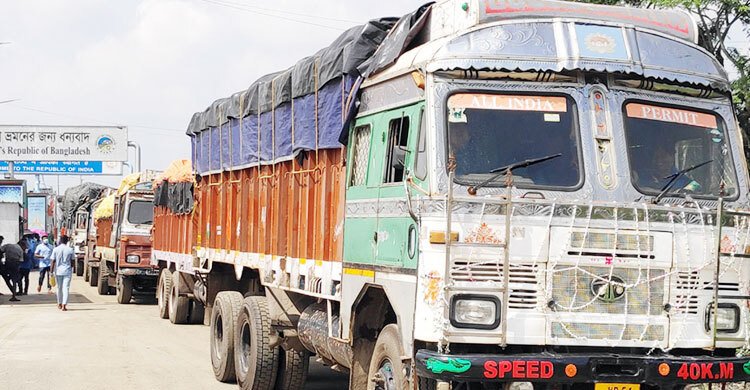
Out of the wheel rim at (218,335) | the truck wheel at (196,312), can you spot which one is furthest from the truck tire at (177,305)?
the wheel rim at (218,335)

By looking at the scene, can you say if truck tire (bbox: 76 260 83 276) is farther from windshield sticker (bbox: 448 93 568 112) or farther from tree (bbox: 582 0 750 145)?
windshield sticker (bbox: 448 93 568 112)

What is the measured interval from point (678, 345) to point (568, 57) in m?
2.03

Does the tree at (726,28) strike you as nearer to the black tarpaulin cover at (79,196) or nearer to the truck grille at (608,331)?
the truck grille at (608,331)

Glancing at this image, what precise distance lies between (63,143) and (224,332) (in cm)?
4076

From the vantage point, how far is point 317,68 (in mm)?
9672

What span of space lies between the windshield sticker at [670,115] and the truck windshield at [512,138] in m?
0.48

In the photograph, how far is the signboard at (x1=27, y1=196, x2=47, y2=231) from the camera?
183 feet

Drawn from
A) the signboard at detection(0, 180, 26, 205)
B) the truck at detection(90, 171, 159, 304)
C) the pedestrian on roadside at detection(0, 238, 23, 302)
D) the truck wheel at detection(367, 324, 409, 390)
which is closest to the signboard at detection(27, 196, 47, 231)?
the signboard at detection(0, 180, 26, 205)

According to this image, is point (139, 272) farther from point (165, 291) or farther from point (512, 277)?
point (512, 277)

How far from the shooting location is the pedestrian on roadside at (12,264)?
26656 millimetres

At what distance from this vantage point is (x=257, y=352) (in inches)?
419

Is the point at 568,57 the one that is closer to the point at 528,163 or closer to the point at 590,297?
the point at 528,163

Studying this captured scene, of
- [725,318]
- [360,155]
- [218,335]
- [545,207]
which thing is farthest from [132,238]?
[725,318]

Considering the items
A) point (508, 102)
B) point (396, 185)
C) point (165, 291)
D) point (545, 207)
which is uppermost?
point (508, 102)
